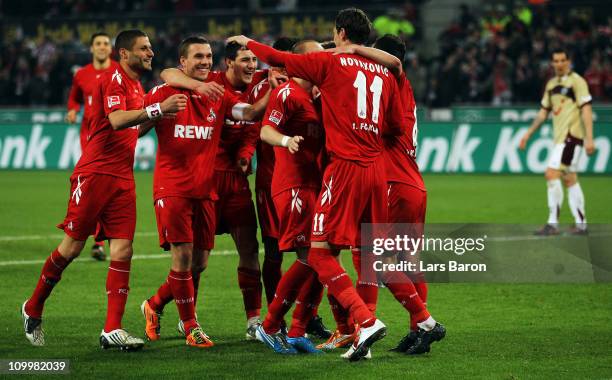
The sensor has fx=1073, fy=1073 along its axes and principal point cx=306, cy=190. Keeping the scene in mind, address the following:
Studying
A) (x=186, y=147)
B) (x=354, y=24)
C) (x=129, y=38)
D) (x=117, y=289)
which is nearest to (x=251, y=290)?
(x=117, y=289)

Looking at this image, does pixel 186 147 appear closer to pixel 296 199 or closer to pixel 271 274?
pixel 296 199

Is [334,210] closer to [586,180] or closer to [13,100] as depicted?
[586,180]

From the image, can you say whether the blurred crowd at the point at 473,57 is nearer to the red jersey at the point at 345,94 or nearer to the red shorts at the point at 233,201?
the red shorts at the point at 233,201

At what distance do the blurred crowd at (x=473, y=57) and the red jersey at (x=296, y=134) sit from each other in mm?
18966

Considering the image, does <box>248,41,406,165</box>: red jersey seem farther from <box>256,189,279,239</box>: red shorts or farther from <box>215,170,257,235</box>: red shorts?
<box>215,170,257,235</box>: red shorts

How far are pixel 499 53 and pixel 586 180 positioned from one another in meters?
6.55

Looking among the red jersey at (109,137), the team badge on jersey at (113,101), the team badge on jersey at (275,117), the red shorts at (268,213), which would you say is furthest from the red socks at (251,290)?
the team badge on jersey at (113,101)

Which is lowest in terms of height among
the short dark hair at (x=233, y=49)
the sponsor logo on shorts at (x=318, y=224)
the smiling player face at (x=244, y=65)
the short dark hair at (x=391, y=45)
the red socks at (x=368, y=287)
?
the red socks at (x=368, y=287)

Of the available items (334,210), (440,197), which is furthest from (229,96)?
(440,197)

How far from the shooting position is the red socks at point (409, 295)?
7.50 m

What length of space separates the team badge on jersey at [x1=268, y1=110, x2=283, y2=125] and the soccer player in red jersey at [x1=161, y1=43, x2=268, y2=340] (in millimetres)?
785

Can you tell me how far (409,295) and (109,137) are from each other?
2478 mm

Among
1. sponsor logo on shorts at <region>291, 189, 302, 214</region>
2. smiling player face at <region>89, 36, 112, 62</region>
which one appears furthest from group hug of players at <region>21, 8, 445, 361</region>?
smiling player face at <region>89, 36, 112, 62</region>

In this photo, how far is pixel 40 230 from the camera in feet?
50.0
